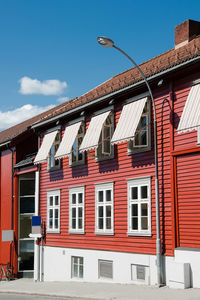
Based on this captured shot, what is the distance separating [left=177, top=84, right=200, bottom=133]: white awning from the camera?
14445mm

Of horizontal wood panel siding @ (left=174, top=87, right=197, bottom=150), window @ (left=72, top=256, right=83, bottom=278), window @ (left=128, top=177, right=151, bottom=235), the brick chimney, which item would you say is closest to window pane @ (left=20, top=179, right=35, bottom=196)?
window @ (left=72, top=256, right=83, bottom=278)

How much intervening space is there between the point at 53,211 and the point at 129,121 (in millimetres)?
8861

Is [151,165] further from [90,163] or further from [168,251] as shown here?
[90,163]

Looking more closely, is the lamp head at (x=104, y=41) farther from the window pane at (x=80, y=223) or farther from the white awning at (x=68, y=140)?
the window pane at (x=80, y=223)

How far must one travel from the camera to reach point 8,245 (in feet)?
95.7

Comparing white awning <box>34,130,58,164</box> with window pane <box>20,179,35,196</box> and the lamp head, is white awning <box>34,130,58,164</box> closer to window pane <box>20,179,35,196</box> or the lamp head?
window pane <box>20,179,35,196</box>

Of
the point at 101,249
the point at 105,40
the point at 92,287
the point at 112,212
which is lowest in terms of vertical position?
the point at 92,287

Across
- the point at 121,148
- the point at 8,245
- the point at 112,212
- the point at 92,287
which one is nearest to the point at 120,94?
the point at 121,148

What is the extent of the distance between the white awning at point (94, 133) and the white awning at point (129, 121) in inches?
60.3

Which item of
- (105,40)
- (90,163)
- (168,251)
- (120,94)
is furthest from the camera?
(90,163)

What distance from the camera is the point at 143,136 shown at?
18.3m

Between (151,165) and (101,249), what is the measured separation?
490 cm

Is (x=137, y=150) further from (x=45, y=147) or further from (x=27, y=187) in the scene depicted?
(x=27, y=187)

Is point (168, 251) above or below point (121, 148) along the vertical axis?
below
